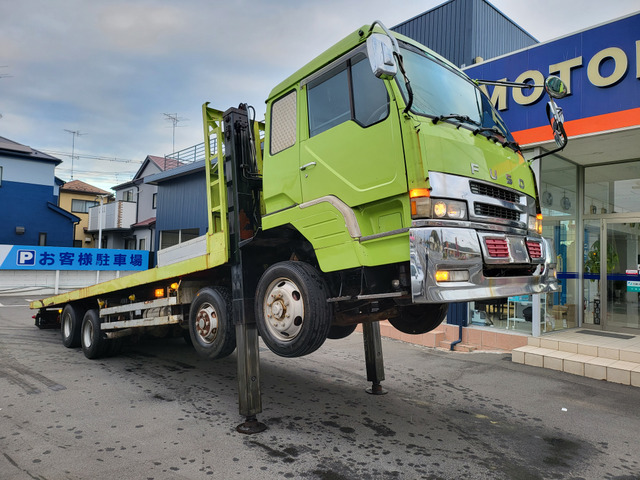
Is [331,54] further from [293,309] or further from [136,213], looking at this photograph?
[136,213]

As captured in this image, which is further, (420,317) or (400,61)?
(420,317)

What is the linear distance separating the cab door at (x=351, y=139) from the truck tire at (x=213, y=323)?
1.54 meters

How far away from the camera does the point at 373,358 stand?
557 centimetres

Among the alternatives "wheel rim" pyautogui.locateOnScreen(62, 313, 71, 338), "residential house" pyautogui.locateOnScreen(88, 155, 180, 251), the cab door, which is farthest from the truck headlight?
"residential house" pyautogui.locateOnScreen(88, 155, 180, 251)

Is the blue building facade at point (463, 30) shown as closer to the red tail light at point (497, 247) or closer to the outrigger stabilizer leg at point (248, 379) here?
the red tail light at point (497, 247)

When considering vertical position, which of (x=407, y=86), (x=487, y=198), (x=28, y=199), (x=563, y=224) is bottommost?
(x=487, y=198)

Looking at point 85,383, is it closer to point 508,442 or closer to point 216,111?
point 216,111

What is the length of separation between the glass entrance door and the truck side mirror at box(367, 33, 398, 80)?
8.01m

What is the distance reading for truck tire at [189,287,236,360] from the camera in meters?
4.39

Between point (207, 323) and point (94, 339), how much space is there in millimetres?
3378

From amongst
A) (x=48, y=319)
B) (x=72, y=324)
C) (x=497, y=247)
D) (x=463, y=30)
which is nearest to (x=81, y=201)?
(x=48, y=319)

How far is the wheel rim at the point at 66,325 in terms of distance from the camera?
781 cm

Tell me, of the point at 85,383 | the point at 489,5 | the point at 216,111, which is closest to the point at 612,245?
the point at 489,5

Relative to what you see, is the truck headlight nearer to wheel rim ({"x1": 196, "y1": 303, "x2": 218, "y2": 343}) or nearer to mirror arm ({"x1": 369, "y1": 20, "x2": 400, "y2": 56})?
mirror arm ({"x1": 369, "y1": 20, "x2": 400, "y2": 56})
